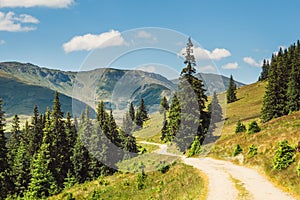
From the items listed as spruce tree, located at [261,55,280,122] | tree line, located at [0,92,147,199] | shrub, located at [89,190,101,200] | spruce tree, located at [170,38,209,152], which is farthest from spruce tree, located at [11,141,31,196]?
spruce tree, located at [261,55,280,122]

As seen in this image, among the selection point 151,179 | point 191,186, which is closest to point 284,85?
point 151,179

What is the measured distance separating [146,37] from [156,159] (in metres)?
22.2

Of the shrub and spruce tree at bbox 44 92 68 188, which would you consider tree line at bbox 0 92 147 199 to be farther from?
the shrub

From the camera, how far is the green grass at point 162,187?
70.1 feet

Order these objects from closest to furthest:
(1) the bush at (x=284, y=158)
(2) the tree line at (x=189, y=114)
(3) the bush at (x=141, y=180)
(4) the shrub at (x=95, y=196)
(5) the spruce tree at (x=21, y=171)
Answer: (1) the bush at (x=284, y=158), (4) the shrub at (x=95, y=196), (3) the bush at (x=141, y=180), (2) the tree line at (x=189, y=114), (5) the spruce tree at (x=21, y=171)

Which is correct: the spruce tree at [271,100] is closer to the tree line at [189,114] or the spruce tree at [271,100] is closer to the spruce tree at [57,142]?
the tree line at [189,114]

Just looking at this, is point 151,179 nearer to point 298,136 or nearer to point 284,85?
point 298,136

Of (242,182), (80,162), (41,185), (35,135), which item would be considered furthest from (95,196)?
(35,135)

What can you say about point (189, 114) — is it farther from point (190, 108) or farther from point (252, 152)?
point (252, 152)

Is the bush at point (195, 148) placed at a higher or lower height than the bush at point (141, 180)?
higher

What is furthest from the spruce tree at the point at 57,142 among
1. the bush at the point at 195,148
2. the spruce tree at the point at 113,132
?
the bush at the point at 195,148

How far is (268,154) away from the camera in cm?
2748

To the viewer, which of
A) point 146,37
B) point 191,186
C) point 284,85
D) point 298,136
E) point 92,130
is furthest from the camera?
point 284,85

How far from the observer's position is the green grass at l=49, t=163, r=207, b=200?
2138 cm
